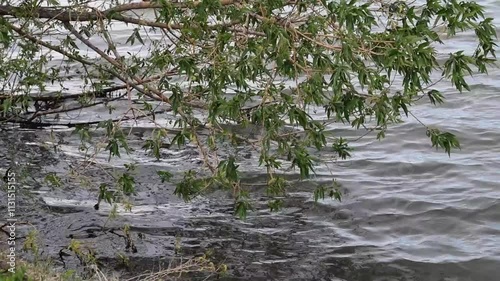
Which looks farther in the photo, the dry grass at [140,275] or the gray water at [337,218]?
the gray water at [337,218]

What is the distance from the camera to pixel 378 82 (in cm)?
536

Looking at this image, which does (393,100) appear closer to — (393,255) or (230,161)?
(230,161)

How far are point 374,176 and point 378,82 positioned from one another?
3.70 meters

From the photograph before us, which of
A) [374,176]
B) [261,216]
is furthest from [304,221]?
[374,176]

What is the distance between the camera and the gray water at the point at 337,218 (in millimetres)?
6965

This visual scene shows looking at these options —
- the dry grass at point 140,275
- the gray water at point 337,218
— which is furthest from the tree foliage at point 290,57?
the gray water at point 337,218

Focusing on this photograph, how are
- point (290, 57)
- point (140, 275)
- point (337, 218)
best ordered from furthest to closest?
point (337, 218) → point (140, 275) → point (290, 57)

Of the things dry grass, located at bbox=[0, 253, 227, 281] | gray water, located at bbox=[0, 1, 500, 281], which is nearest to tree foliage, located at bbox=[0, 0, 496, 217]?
dry grass, located at bbox=[0, 253, 227, 281]

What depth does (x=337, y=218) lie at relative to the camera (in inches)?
311

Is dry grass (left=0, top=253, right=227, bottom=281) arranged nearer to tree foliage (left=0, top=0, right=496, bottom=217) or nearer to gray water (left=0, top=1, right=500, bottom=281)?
gray water (left=0, top=1, right=500, bottom=281)

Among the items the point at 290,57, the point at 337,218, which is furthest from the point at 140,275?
the point at 337,218

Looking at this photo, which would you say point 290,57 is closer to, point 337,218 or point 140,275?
point 140,275

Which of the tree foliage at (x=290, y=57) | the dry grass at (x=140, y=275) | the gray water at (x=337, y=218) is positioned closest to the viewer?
the tree foliage at (x=290, y=57)

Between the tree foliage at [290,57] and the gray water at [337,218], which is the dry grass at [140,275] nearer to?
the gray water at [337,218]
